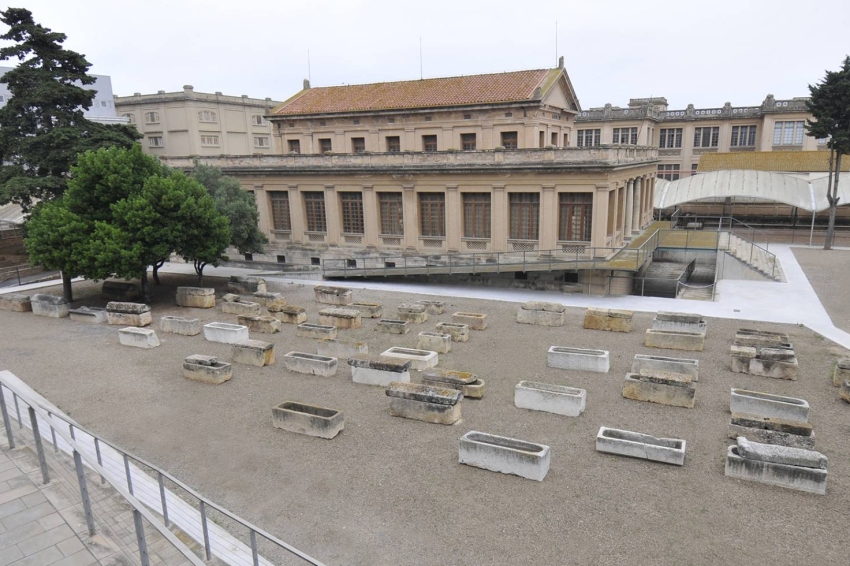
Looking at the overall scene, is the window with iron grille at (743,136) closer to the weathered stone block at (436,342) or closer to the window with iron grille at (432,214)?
the window with iron grille at (432,214)

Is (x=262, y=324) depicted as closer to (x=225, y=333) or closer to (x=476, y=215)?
(x=225, y=333)

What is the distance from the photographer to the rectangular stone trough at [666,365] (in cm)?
1644

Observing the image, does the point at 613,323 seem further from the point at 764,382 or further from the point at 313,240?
the point at 313,240

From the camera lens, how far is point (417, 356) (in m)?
18.2

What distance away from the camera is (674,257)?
3453 cm

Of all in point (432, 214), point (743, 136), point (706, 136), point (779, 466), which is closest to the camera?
point (779, 466)

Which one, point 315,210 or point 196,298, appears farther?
point 315,210

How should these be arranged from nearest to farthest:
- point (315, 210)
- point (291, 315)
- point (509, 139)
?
point (291, 315) → point (509, 139) → point (315, 210)

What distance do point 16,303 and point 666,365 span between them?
96.5 ft

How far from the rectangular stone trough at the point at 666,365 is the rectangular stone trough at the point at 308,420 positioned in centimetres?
895

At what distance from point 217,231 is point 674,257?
86.4 ft

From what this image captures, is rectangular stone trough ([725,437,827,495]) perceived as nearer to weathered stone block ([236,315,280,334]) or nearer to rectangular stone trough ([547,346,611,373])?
rectangular stone trough ([547,346,611,373])

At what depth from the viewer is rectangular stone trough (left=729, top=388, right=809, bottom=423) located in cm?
1363

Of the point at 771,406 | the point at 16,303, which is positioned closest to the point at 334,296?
the point at 16,303
